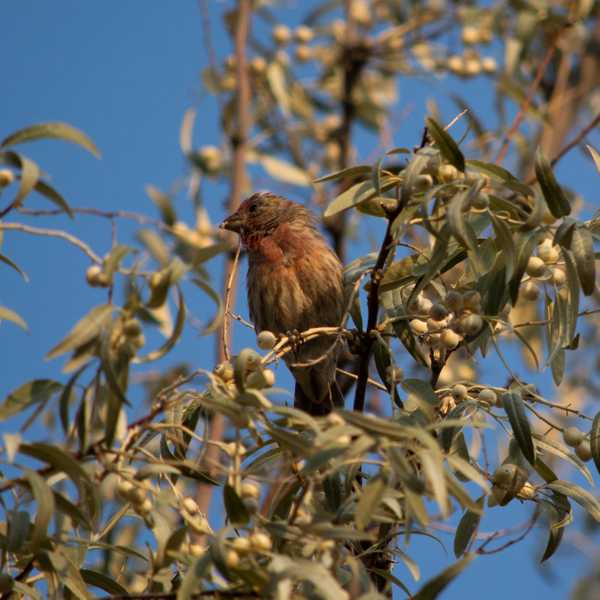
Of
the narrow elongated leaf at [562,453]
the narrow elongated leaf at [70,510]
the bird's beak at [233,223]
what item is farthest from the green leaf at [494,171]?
the bird's beak at [233,223]

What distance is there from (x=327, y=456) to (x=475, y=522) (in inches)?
42.1

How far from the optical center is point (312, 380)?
20.2 feet

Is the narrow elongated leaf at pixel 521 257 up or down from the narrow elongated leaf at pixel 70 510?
up

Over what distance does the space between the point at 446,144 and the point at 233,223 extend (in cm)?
348

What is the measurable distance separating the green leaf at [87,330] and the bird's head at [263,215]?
12.0ft

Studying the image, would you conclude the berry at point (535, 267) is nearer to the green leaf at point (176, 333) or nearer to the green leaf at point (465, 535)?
the green leaf at point (465, 535)

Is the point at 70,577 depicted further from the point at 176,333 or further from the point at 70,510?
the point at 176,333

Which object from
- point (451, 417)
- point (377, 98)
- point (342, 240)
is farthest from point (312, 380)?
point (377, 98)

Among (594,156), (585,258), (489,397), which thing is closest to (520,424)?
(489,397)

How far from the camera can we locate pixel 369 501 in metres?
2.66

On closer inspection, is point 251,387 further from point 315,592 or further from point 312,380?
point 312,380

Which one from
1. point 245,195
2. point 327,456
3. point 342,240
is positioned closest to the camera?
point 327,456

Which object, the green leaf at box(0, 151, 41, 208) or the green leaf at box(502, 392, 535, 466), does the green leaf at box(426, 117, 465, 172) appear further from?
the green leaf at box(0, 151, 41, 208)

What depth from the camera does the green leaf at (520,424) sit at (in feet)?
10.6
